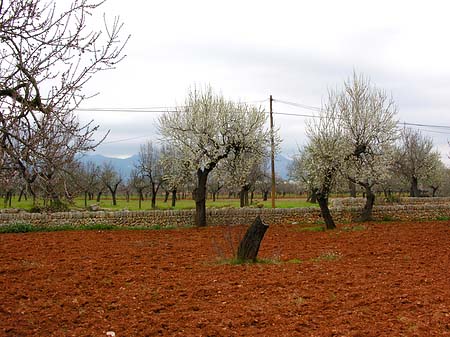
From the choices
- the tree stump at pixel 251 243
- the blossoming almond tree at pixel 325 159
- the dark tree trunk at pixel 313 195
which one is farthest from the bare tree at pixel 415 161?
the tree stump at pixel 251 243

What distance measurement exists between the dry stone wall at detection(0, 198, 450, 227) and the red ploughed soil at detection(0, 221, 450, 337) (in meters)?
6.04

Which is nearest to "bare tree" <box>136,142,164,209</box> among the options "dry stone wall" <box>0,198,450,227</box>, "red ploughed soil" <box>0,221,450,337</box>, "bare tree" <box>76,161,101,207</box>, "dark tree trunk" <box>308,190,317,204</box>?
"bare tree" <box>76,161,101,207</box>

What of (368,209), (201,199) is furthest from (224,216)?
(368,209)

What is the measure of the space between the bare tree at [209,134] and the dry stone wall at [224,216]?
1.13 metres

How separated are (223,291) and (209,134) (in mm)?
13391

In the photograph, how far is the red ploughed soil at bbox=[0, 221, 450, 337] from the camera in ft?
19.7

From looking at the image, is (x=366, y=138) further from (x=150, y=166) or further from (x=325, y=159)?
(x=150, y=166)

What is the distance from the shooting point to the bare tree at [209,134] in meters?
20.8

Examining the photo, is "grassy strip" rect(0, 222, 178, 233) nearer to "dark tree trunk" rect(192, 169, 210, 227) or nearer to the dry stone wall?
the dry stone wall

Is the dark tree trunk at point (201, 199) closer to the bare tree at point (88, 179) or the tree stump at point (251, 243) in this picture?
the bare tree at point (88, 179)

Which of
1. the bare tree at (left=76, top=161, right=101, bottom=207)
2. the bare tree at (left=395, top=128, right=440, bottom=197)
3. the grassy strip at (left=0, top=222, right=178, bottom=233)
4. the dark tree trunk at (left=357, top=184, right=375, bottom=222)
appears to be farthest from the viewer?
the bare tree at (left=395, top=128, right=440, bottom=197)

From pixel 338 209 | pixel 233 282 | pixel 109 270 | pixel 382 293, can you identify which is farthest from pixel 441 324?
pixel 338 209

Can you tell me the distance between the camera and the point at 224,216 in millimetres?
22125

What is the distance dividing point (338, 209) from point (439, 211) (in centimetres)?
615
